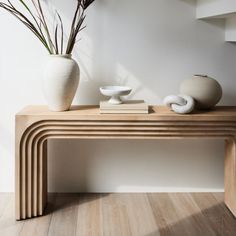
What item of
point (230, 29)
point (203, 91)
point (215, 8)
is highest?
point (215, 8)

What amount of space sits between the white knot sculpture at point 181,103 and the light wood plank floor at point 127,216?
25.8 inches

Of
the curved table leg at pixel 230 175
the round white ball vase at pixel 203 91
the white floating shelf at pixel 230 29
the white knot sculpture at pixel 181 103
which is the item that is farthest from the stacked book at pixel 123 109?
the white floating shelf at pixel 230 29

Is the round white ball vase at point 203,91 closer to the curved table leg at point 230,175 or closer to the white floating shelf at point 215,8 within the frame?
the curved table leg at point 230,175

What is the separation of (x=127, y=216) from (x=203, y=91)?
35.5 inches

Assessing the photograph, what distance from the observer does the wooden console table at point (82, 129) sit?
8.56 feet

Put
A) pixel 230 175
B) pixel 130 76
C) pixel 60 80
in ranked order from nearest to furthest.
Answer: pixel 60 80
pixel 230 175
pixel 130 76

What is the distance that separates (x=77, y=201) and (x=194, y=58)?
126cm

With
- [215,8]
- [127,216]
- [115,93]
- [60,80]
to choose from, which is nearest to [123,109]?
[115,93]

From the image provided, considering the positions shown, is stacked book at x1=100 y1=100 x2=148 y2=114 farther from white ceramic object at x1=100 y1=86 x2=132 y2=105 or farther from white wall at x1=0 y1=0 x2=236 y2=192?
white wall at x1=0 y1=0 x2=236 y2=192

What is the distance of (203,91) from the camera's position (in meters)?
2.71

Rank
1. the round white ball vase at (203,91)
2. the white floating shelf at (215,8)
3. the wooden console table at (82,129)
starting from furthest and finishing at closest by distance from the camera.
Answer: the round white ball vase at (203,91)
the wooden console table at (82,129)
the white floating shelf at (215,8)

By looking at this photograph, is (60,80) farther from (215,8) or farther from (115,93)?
(215,8)

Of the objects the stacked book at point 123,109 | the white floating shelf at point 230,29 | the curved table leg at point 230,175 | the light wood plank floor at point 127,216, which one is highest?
the white floating shelf at point 230,29

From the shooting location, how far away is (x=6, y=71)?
9.74 ft
